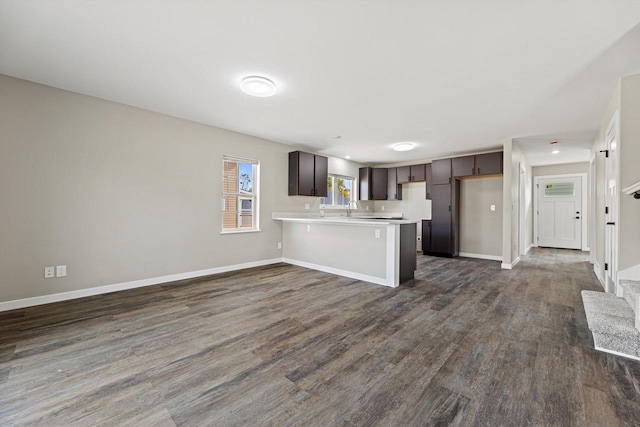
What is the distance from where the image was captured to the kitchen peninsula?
3.92 meters

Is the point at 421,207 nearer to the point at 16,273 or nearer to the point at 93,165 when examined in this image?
the point at 93,165

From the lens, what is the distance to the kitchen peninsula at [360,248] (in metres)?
3.92

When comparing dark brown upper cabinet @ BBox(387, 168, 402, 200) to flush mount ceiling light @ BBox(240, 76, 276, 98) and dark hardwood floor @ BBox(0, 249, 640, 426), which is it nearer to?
dark hardwood floor @ BBox(0, 249, 640, 426)

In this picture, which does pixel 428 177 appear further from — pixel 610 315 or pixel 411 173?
pixel 610 315

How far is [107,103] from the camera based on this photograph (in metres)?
3.54

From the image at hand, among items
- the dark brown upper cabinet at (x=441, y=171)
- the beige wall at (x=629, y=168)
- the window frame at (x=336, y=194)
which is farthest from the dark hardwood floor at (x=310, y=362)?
the window frame at (x=336, y=194)

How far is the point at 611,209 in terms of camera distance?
344 centimetres

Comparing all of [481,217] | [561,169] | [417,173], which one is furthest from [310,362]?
[561,169]

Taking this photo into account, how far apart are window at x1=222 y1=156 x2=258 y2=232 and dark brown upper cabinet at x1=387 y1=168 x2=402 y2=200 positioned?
4089 millimetres

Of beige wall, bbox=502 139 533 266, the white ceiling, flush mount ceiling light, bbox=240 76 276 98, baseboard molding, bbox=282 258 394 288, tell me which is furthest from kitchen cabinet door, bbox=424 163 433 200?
flush mount ceiling light, bbox=240 76 276 98

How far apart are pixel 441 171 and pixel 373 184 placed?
1931 mm

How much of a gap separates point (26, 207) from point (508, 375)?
4880 mm

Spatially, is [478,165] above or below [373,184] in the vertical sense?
above

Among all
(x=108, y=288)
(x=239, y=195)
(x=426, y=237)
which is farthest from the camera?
(x=426, y=237)
